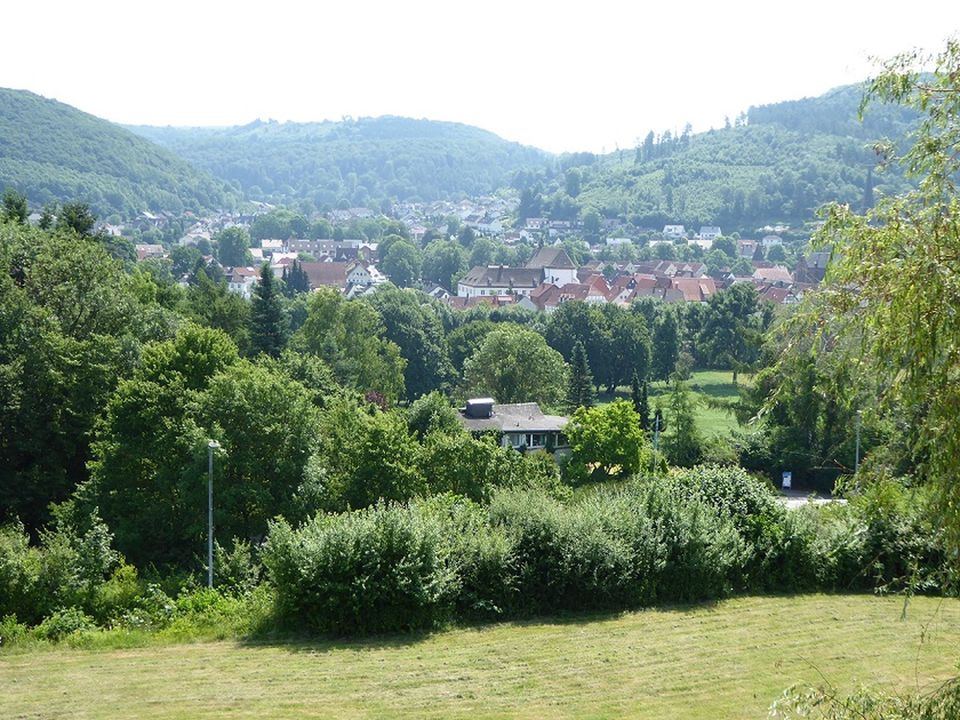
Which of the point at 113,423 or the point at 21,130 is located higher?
the point at 21,130

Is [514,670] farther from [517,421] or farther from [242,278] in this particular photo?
[242,278]

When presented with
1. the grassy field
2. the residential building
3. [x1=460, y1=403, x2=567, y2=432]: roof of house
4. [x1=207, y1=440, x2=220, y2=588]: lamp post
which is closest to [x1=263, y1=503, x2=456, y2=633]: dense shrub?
[x1=207, y1=440, x2=220, y2=588]: lamp post

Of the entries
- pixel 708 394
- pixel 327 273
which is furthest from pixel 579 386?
pixel 327 273

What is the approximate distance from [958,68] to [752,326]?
201 ft

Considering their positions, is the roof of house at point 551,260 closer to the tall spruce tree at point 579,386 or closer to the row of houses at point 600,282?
the row of houses at point 600,282

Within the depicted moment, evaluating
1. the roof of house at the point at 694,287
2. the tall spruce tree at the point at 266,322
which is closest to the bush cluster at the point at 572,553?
the tall spruce tree at the point at 266,322

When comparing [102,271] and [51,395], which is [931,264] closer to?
[51,395]

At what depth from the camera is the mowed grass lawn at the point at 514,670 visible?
1224 cm

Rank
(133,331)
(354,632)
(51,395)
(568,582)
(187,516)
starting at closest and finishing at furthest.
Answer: (354,632)
(568,582)
(187,516)
(51,395)
(133,331)

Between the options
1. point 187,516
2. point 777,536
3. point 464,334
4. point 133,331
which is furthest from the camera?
point 464,334

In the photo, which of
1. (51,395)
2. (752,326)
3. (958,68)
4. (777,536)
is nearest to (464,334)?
(752,326)

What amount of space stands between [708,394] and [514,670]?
46.9m

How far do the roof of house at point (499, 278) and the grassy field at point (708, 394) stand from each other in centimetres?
5045

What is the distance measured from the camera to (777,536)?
18281 millimetres
